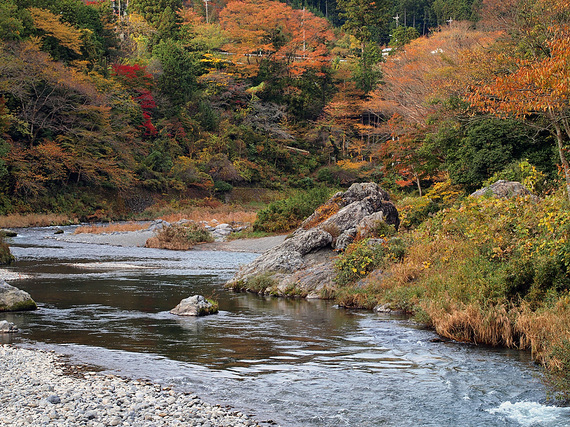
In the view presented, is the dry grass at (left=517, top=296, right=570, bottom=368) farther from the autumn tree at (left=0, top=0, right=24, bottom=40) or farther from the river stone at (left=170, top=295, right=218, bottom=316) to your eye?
the autumn tree at (left=0, top=0, right=24, bottom=40)

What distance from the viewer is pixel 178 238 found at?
34844 mm

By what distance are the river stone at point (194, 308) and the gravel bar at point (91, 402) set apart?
17.1ft

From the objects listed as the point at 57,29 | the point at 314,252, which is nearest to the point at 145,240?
the point at 314,252

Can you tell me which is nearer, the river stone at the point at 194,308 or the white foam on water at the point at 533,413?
the white foam on water at the point at 533,413

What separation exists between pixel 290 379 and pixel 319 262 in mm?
9883

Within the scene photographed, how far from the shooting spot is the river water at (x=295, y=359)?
7688mm

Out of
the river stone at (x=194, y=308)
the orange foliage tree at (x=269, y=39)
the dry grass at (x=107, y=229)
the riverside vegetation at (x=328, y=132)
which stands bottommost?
the dry grass at (x=107, y=229)

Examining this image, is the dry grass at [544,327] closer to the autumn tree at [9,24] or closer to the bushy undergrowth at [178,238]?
the bushy undergrowth at [178,238]

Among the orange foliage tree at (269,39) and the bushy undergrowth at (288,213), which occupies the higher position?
the orange foliage tree at (269,39)

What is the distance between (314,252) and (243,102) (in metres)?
57.9

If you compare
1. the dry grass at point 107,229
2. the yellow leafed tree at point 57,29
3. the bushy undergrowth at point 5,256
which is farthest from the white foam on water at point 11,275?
the yellow leafed tree at point 57,29

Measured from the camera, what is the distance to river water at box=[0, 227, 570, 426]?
25.2 ft

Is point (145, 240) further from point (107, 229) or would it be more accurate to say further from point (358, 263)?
point (358, 263)

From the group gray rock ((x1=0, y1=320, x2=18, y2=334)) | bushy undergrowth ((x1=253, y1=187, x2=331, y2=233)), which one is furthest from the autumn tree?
gray rock ((x1=0, y1=320, x2=18, y2=334))
